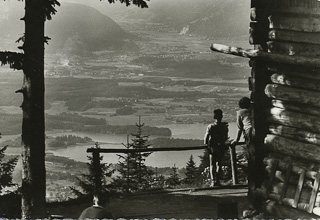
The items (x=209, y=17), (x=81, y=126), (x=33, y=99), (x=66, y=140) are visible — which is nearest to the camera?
(x=33, y=99)

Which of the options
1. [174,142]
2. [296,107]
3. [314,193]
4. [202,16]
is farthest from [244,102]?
[202,16]

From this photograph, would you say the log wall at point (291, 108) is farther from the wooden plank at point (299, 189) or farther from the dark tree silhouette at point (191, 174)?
the dark tree silhouette at point (191, 174)

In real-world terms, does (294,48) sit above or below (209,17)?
below

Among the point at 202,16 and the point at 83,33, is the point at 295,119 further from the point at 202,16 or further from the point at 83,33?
the point at 83,33

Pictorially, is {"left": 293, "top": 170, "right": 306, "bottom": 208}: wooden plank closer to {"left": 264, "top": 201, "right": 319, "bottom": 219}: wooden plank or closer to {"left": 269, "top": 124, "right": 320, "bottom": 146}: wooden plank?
{"left": 264, "top": 201, "right": 319, "bottom": 219}: wooden plank

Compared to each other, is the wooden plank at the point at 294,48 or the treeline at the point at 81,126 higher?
the wooden plank at the point at 294,48

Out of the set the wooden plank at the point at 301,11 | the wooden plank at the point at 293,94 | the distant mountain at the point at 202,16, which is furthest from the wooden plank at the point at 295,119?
the distant mountain at the point at 202,16

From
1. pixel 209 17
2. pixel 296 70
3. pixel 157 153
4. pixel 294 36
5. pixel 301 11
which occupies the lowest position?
pixel 157 153
